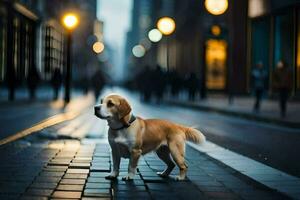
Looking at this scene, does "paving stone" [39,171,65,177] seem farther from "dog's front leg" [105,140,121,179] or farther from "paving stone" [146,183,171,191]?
"paving stone" [146,183,171,191]

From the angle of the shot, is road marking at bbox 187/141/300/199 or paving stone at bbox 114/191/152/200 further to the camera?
road marking at bbox 187/141/300/199

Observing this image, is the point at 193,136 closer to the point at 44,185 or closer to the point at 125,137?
the point at 125,137

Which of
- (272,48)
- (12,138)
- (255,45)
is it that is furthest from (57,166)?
(255,45)

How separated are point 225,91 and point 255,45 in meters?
10.6

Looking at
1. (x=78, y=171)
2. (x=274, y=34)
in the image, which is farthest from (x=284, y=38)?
(x=78, y=171)

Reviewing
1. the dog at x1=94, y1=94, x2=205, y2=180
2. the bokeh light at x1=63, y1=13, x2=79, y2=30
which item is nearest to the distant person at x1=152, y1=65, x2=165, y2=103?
the bokeh light at x1=63, y1=13, x2=79, y2=30

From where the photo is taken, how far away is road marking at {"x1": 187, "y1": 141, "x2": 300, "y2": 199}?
617 centimetres

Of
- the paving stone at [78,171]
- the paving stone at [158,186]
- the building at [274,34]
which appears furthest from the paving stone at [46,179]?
the building at [274,34]

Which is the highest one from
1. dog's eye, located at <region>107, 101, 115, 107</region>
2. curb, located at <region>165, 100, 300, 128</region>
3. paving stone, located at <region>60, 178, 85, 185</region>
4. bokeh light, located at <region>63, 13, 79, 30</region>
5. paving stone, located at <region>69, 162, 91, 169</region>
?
bokeh light, located at <region>63, 13, 79, 30</region>

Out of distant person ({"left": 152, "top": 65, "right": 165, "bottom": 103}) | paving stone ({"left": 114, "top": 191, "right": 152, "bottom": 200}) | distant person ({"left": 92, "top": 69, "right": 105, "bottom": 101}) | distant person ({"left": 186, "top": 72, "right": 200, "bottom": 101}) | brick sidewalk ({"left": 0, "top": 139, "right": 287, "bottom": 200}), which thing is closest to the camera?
paving stone ({"left": 114, "top": 191, "right": 152, "bottom": 200})

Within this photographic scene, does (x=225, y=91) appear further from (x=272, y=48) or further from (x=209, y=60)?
(x=272, y=48)

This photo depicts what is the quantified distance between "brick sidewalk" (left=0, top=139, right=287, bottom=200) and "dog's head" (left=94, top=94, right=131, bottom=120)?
708 mm

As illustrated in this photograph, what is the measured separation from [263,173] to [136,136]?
165cm

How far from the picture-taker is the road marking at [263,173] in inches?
243
